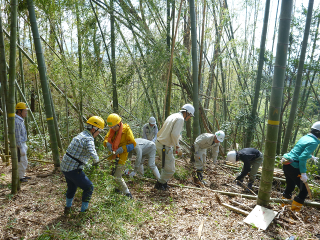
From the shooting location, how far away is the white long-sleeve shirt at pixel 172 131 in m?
3.61

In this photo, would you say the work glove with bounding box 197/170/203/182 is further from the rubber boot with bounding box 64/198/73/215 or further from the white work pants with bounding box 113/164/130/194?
the rubber boot with bounding box 64/198/73/215

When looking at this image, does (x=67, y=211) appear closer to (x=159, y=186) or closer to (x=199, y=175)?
(x=159, y=186)

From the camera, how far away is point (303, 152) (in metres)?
3.23

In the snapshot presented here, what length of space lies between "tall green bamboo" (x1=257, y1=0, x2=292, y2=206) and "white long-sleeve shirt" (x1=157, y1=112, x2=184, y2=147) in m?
1.33

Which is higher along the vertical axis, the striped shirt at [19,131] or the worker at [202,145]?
the striped shirt at [19,131]

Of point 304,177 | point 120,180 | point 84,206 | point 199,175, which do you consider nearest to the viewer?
point 84,206

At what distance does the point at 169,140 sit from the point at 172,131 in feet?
0.59

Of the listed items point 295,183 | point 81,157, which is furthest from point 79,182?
point 295,183

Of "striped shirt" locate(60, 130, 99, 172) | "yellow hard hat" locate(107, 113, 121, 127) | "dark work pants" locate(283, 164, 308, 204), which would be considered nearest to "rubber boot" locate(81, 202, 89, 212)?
"striped shirt" locate(60, 130, 99, 172)

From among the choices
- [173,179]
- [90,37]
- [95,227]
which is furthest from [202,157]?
[90,37]

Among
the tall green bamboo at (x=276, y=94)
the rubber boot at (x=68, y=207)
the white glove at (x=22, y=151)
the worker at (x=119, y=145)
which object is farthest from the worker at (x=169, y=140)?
the white glove at (x=22, y=151)

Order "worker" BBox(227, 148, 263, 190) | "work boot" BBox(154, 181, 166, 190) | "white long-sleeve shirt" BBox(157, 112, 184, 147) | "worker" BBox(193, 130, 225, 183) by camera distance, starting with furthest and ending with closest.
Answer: "worker" BBox(193, 130, 225, 183)
"worker" BBox(227, 148, 263, 190)
"work boot" BBox(154, 181, 166, 190)
"white long-sleeve shirt" BBox(157, 112, 184, 147)

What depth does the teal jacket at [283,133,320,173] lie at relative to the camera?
10.4ft

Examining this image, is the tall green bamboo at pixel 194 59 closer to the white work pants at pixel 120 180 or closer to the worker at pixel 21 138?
the white work pants at pixel 120 180
